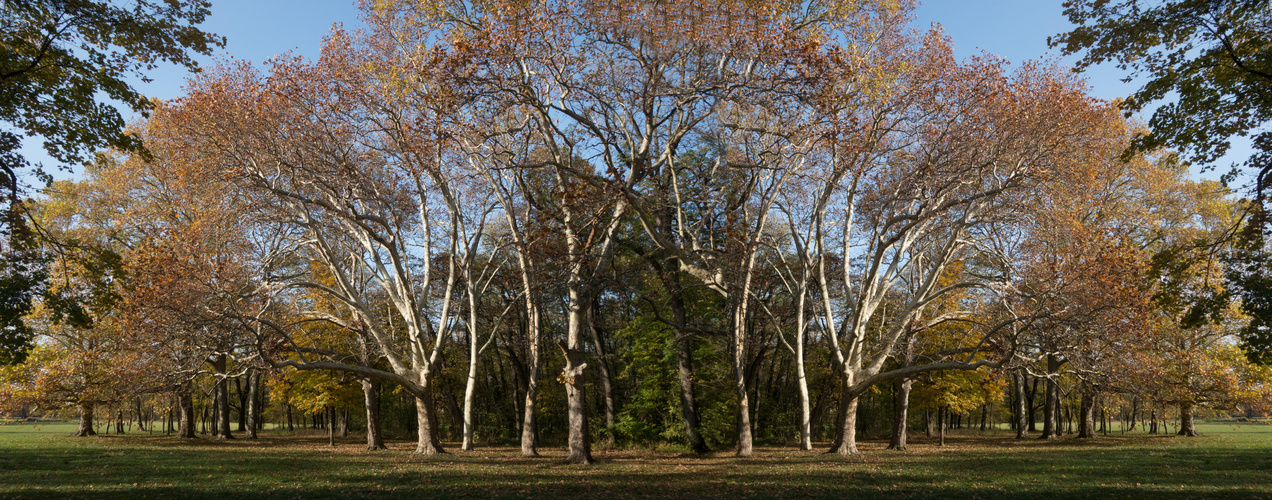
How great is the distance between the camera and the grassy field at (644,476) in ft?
39.3

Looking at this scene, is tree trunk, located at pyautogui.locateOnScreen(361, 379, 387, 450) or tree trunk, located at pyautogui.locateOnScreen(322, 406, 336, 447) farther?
tree trunk, located at pyautogui.locateOnScreen(322, 406, 336, 447)

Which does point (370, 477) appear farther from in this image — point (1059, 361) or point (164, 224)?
point (1059, 361)

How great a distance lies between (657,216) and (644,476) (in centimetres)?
698

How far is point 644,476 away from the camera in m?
15.9

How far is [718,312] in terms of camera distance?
1057 inches

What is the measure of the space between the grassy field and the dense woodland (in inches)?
95.6

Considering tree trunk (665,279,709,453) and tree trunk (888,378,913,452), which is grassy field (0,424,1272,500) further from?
tree trunk (888,378,913,452)

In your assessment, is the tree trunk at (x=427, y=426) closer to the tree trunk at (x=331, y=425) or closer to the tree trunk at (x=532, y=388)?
the tree trunk at (x=532, y=388)

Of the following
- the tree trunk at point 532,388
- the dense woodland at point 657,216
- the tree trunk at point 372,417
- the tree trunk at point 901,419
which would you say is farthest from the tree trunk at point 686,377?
the tree trunk at point 372,417

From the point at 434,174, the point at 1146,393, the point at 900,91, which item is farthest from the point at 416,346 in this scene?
the point at 1146,393

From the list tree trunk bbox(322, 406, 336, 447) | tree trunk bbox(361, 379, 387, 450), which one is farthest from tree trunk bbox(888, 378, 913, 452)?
tree trunk bbox(322, 406, 336, 447)

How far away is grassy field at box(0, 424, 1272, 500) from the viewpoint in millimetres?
11992

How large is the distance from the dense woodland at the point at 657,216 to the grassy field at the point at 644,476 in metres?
2.43

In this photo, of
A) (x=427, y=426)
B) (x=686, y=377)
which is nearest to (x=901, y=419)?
(x=686, y=377)
